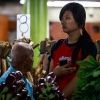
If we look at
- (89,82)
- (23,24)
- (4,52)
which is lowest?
(4,52)

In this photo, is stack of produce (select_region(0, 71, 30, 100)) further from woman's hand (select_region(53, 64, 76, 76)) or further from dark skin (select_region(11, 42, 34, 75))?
woman's hand (select_region(53, 64, 76, 76))

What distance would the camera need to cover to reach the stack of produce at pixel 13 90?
3.52ft

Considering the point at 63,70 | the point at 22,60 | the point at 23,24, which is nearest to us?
the point at 22,60

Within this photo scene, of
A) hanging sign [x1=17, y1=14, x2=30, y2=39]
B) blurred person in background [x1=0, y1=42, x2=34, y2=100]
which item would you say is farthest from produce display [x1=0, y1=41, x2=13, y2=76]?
blurred person in background [x1=0, y1=42, x2=34, y2=100]

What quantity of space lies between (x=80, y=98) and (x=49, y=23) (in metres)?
5.39

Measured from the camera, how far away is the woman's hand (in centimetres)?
193

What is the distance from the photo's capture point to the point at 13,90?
42.9 inches

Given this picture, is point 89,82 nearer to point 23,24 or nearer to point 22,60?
point 22,60

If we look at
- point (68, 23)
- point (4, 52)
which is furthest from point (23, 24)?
Result: point (68, 23)

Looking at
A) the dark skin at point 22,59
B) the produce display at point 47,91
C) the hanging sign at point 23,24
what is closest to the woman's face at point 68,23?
the dark skin at point 22,59

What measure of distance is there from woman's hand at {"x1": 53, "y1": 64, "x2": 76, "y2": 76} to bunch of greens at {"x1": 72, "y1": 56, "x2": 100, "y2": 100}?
646mm

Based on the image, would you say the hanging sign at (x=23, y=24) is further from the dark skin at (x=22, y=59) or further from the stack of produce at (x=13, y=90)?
the stack of produce at (x=13, y=90)

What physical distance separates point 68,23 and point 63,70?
0.31 m

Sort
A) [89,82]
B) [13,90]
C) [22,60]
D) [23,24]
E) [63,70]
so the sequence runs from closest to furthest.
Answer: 1. [13,90]
2. [89,82]
3. [22,60]
4. [63,70]
5. [23,24]
